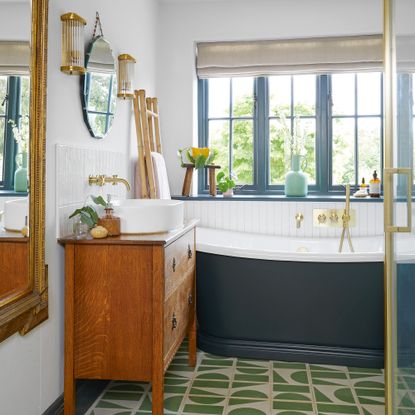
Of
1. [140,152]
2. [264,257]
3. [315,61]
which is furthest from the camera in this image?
[315,61]

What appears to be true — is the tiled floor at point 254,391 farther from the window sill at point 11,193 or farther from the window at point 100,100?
the window at point 100,100

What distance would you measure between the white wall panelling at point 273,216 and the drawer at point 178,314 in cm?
127

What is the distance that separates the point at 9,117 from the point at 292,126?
126 inches

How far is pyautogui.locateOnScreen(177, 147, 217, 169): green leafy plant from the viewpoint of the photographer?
4.41m

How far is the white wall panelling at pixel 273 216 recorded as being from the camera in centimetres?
431

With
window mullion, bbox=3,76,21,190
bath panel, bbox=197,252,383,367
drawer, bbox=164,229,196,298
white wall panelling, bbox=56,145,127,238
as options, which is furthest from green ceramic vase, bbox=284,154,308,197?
window mullion, bbox=3,76,21,190

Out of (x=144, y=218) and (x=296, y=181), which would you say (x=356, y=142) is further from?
(x=144, y=218)

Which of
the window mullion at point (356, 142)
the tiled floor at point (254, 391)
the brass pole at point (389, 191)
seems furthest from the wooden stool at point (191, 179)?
the brass pole at point (389, 191)

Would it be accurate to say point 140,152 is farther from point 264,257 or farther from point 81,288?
point 81,288

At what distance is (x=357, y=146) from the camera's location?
4.69 meters

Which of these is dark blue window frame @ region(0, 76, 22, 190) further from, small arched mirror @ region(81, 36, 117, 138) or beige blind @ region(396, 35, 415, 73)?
beige blind @ region(396, 35, 415, 73)

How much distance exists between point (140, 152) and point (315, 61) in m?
1.75

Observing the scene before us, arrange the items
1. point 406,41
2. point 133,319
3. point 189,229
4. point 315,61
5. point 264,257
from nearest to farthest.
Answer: point 406,41
point 133,319
point 189,229
point 264,257
point 315,61

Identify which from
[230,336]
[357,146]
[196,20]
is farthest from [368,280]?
[196,20]
